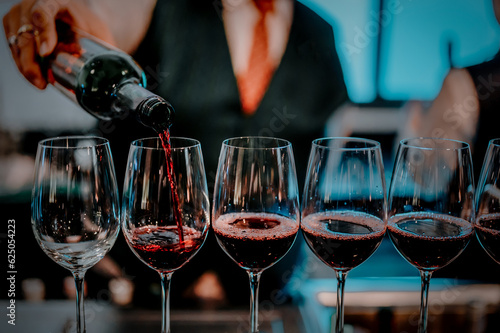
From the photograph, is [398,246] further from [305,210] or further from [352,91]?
[352,91]

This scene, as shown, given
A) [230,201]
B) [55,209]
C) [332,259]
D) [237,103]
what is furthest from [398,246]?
[55,209]

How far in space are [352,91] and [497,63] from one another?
338 millimetres

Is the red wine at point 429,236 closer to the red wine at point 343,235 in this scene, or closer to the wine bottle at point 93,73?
the red wine at point 343,235

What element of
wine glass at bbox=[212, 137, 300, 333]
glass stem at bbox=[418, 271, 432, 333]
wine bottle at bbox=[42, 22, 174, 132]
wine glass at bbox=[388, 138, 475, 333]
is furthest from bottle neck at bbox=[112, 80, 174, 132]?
glass stem at bbox=[418, 271, 432, 333]

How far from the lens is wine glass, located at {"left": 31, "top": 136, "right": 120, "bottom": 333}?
32.2 inches

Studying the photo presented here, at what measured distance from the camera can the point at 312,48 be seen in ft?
3.54

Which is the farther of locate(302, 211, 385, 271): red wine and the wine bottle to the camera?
the wine bottle

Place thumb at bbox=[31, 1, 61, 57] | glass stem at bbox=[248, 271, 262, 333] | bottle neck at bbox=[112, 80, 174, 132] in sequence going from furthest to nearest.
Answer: thumb at bbox=[31, 1, 61, 57]
glass stem at bbox=[248, 271, 262, 333]
bottle neck at bbox=[112, 80, 174, 132]

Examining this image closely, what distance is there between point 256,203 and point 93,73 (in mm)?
416

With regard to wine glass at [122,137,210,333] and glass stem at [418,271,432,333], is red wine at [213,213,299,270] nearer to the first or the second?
wine glass at [122,137,210,333]

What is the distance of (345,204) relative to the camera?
0.85m

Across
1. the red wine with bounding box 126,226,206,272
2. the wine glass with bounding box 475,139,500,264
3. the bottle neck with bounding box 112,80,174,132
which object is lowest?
the red wine with bounding box 126,226,206,272

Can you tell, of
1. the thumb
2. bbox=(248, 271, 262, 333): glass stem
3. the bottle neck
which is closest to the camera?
the bottle neck

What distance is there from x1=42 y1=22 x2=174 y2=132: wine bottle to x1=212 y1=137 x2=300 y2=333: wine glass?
23 cm
